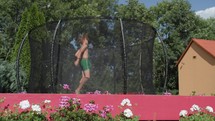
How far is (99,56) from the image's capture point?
9500mm

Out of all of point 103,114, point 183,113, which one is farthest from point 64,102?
point 183,113

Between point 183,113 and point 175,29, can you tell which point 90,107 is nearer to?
point 183,113

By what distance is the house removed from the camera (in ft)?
108

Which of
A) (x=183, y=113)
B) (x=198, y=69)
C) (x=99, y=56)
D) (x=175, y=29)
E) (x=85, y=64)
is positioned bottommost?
(x=183, y=113)

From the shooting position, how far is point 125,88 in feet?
28.0

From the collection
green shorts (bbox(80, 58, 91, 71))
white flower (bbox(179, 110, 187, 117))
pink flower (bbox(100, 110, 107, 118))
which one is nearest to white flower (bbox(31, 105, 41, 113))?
pink flower (bbox(100, 110, 107, 118))

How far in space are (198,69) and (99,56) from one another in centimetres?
2679

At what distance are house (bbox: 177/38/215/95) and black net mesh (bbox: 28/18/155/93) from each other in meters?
23.2

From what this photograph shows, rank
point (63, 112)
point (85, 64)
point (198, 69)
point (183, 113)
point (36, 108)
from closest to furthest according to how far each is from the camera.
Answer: point (36, 108) < point (63, 112) < point (183, 113) < point (85, 64) < point (198, 69)

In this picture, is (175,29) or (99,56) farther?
(175,29)

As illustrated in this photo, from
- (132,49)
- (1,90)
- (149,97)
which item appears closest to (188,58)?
(1,90)

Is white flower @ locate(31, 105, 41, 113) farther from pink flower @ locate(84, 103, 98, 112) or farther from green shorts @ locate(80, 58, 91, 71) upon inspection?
green shorts @ locate(80, 58, 91, 71)

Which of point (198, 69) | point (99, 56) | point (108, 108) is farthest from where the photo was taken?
point (198, 69)

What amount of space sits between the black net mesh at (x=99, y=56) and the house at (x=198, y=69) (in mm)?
23165
